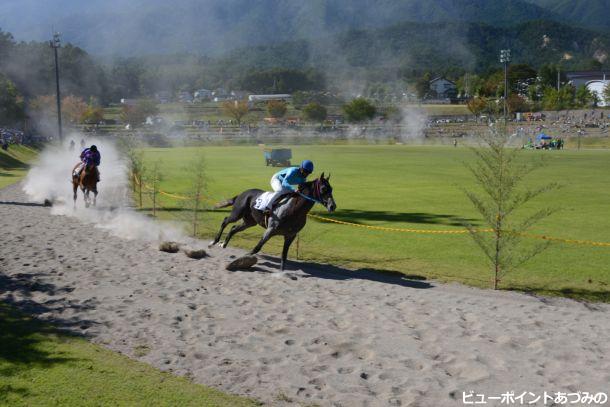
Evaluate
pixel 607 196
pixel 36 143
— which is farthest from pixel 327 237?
pixel 36 143

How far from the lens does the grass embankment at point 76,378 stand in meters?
7.29

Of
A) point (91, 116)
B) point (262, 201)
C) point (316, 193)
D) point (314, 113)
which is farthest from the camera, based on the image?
point (314, 113)

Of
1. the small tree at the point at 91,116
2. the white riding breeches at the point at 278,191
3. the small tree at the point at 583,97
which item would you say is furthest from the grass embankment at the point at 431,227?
the small tree at the point at 583,97

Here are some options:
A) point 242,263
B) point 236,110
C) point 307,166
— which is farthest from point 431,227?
point 236,110

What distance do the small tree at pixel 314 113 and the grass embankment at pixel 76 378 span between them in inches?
5591

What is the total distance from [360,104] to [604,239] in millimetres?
129704

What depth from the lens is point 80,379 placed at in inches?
307

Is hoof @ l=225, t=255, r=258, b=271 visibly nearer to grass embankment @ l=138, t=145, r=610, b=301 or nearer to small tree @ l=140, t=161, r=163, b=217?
grass embankment @ l=138, t=145, r=610, b=301

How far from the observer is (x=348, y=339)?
9570 mm

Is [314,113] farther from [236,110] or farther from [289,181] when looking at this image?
[289,181]

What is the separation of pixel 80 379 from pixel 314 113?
144 metres

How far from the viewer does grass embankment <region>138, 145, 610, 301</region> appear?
14836 millimetres

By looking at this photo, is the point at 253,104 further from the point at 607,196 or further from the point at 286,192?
the point at 286,192

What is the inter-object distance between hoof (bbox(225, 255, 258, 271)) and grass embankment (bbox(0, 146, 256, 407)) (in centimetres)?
506
